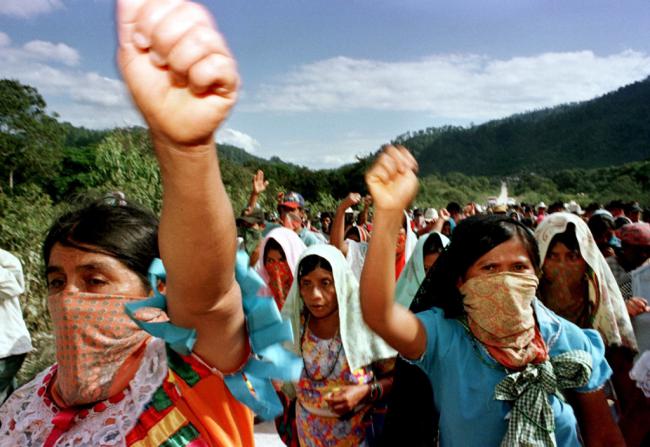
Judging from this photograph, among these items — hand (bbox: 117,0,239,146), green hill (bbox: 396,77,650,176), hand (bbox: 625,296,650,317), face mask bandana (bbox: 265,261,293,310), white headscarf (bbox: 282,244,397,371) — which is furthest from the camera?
green hill (bbox: 396,77,650,176)

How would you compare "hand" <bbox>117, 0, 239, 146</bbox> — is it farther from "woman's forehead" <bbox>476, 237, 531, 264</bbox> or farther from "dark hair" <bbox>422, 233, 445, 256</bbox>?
"dark hair" <bbox>422, 233, 445, 256</bbox>

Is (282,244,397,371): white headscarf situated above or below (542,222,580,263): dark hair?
below

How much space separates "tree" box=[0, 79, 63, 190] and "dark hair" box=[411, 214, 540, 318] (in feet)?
129

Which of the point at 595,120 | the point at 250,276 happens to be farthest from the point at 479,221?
the point at 595,120

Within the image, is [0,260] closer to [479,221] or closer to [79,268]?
[79,268]

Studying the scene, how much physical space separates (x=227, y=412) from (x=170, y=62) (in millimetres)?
821

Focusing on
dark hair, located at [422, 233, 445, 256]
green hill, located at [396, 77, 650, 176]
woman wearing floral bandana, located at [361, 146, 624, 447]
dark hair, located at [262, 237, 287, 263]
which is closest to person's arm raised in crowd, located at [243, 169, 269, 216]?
dark hair, located at [262, 237, 287, 263]

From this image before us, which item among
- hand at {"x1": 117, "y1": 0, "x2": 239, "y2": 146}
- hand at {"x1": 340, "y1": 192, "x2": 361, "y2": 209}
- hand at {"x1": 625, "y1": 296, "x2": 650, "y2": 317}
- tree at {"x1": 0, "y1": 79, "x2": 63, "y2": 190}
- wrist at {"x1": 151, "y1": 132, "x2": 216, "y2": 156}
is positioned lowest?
hand at {"x1": 625, "y1": 296, "x2": 650, "y2": 317}

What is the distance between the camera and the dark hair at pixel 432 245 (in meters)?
4.09

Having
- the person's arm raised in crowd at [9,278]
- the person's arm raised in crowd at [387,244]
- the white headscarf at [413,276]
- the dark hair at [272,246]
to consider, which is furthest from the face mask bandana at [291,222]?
the person's arm raised in crowd at [387,244]

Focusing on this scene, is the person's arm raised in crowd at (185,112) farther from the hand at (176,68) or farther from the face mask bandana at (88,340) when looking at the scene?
the face mask bandana at (88,340)

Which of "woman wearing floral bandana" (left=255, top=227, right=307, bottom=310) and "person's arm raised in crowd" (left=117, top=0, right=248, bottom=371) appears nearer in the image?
"person's arm raised in crowd" (left=117, top=0, right=248, bottom=371)

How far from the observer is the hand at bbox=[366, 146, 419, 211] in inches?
66.1

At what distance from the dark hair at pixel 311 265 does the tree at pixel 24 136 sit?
38.0 m
